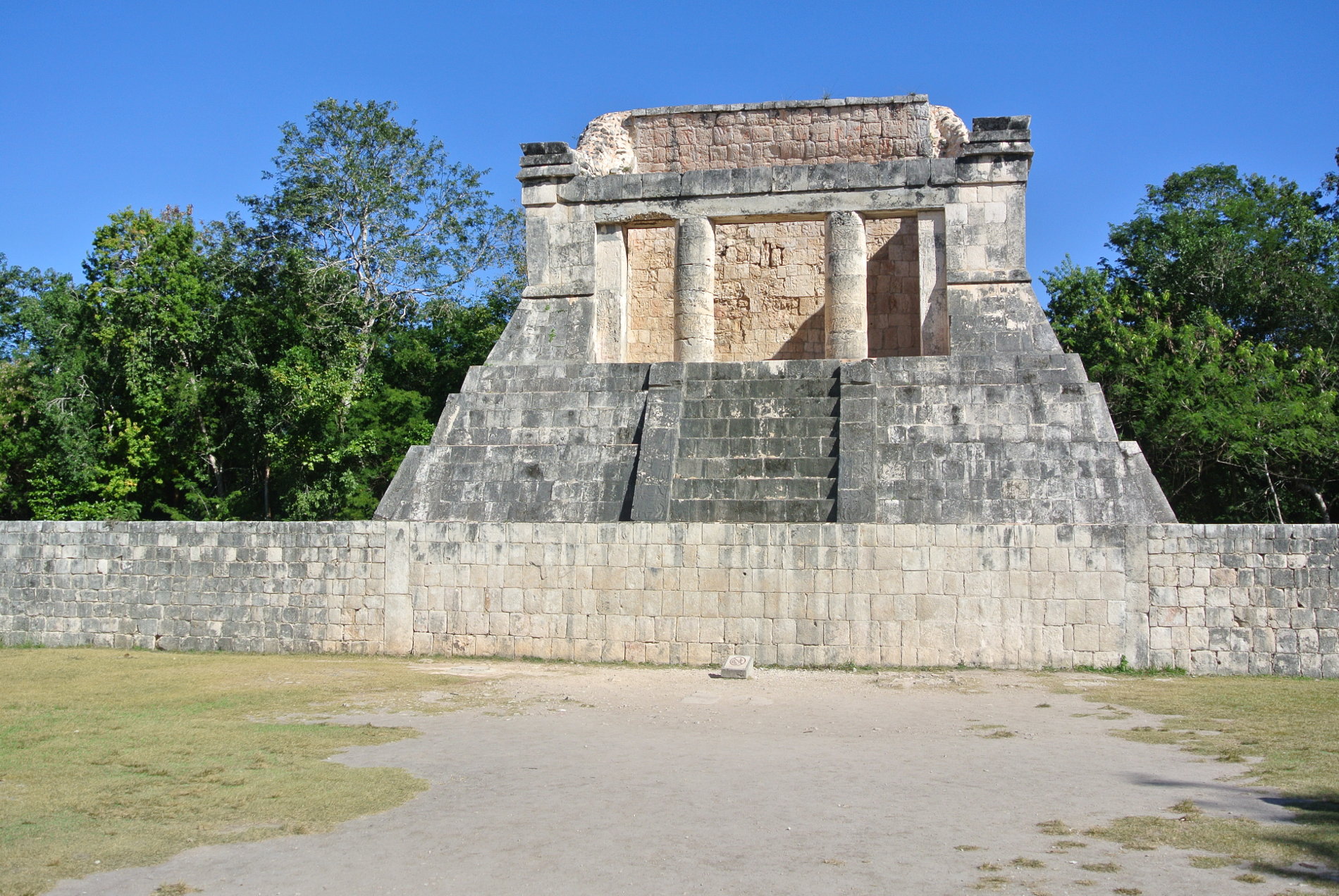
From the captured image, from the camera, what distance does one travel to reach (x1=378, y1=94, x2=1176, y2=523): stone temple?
468 inches

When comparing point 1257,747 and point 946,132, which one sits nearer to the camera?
point 1257,747

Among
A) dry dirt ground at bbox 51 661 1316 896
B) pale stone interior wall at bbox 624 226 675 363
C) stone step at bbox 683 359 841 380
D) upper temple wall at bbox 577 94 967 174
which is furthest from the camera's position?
pale stone interior wall at bbox 624 226 675 363

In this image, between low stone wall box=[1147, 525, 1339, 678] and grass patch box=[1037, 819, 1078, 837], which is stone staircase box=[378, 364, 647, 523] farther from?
grass patch box=[1037, 819, 1078, 837]

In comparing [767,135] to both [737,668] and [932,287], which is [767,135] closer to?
[932,287]

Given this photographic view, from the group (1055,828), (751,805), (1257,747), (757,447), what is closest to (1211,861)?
(1055,828)

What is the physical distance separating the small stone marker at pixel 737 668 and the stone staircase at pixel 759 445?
170 centimetres

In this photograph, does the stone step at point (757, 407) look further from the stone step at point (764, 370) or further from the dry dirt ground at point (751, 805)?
the dry dirt ground at point (751, 805)

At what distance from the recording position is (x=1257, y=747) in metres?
7.16

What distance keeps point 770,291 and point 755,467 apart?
20.1 ft

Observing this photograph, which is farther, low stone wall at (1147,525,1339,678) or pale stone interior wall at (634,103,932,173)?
pale stone interior wall at (634,103,932,173)

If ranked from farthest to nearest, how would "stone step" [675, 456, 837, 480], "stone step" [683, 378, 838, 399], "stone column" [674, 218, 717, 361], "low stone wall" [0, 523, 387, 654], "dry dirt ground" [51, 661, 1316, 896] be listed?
"stone column" [674, 218, 717, 361]
"stone step" [683, 378, 838, 399]
"stone step" [675, 456, 837, 480]
"low stone wall" [0, 523, 387, 654]
"dry dirt ground" [51, 661, 1316, 896]

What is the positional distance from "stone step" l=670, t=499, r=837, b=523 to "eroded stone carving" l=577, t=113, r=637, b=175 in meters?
6.77

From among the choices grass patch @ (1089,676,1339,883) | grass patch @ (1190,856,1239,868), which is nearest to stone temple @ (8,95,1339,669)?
grass patch @ (1089,676,1339,883)

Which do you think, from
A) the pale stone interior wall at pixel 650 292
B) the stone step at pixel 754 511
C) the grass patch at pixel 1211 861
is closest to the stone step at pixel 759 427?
the stone step at pixel 754 511
